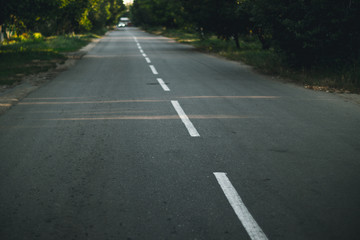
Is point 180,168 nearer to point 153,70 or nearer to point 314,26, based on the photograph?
point 314,26

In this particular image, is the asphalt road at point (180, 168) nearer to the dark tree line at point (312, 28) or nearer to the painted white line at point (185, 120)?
the painted white line at point (185, 120)

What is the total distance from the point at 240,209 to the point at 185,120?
3.54 meters

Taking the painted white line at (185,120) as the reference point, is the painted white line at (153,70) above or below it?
below

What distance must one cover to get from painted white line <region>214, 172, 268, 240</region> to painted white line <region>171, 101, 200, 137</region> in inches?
69.1

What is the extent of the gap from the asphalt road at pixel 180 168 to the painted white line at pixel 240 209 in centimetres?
1

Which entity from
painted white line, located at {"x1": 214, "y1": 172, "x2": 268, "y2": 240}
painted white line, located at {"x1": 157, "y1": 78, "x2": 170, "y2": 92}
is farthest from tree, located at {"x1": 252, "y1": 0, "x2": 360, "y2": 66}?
painted white line, located at {"x1": 214, "y1": 172, "x2": 268, "y2": 240}

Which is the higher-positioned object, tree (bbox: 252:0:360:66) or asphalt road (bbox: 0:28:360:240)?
tree (bbox: 252:0:360:66)

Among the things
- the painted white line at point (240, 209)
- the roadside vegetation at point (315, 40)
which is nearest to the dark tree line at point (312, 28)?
the roadside vegetation at point (315, 40)

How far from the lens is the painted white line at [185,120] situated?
243 inches

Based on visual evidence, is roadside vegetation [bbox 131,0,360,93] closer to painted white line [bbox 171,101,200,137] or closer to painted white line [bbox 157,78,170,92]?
painted white line [bbox 157,78,170,92]

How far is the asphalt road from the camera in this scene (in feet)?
11.0

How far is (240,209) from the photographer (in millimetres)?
3609

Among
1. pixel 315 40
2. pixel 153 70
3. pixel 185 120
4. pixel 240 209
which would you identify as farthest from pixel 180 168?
pixel 153 70

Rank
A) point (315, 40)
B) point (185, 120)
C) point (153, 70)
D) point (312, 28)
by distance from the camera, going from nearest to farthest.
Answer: point (185, 120) → point (315, 40) → point (312, 28) → point (153, 70)
